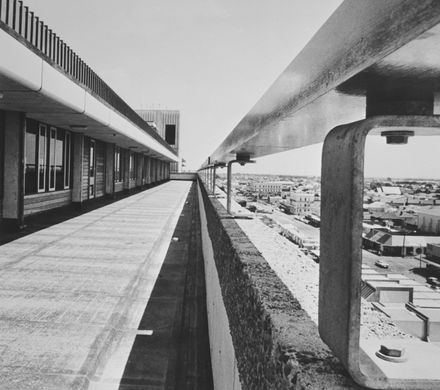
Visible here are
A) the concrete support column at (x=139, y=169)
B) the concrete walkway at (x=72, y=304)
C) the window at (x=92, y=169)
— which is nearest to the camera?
the concrete walkway at (x=72, y=304)

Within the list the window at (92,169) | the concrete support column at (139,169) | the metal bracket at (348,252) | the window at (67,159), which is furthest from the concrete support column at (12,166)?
the concrete support column at (139,169)

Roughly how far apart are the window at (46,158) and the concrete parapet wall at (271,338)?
1260cm

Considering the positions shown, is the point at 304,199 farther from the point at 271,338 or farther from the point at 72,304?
the point at 271,338

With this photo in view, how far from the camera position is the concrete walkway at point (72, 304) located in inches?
153

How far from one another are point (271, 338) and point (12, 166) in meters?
11.7

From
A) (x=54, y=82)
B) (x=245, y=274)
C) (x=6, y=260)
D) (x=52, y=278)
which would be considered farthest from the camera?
(x=54, y=82)

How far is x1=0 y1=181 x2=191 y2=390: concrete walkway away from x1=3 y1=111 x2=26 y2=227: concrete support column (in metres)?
1.47

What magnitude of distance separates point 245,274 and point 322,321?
1.26m

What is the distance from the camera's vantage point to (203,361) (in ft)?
14.4

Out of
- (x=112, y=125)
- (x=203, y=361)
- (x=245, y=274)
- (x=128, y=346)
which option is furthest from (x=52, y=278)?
(x=112, y=125)

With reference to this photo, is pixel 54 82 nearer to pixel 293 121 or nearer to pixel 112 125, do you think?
pixel 112 125

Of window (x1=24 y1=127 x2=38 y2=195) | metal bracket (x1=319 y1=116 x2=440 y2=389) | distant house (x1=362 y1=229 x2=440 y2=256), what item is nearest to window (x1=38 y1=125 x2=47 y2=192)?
window (x1=24 y1=127 x2=38 y2=195)

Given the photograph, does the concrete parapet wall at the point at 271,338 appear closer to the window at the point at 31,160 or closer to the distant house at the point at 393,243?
the window at the point at 31,160

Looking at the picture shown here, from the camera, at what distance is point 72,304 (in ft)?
18.6
